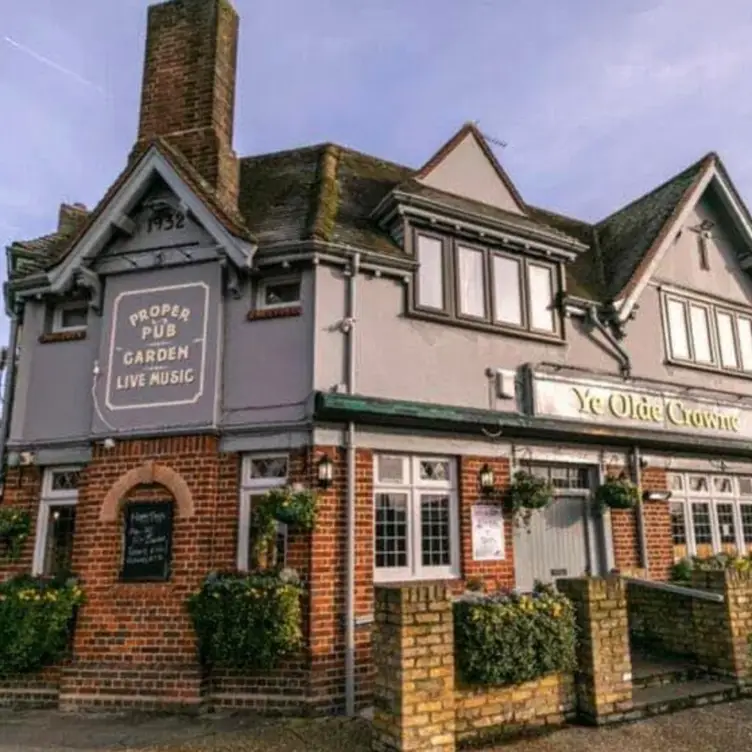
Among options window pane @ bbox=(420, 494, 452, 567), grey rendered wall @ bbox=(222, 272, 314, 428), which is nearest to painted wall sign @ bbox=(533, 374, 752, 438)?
window pane @ bbox=(420, 494, 452, 567)

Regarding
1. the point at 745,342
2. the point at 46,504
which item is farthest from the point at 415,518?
the point at 745,342

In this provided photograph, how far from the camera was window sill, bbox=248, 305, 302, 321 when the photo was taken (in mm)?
9188

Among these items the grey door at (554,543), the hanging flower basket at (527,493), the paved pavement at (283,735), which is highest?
the hanging flower basket at (527,493)

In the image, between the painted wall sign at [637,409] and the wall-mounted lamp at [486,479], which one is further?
the painted wall sign at [637,409]

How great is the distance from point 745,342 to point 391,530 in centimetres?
939

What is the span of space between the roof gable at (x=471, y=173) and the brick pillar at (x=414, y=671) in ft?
23.3

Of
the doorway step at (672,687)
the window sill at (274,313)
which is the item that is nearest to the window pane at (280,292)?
the window sill at (274,313)

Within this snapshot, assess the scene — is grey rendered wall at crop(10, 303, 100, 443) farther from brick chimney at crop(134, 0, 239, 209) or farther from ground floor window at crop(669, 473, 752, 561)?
ground floor window at crop(669, 473, 752, 561)

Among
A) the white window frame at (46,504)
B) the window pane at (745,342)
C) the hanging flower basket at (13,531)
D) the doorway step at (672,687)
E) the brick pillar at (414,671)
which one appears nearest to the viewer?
the brick pillar at (414,671)

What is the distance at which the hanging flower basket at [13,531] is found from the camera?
9.18m

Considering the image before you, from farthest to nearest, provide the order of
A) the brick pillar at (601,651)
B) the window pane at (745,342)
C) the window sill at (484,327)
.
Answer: the window pane at (745,342) → the window sill at (484,327) → the brick pillar at (601,651)

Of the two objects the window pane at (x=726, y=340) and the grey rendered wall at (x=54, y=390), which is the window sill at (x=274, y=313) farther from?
the window pane at (x=726, y=340)

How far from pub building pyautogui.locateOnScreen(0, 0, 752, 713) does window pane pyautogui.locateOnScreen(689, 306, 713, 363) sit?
91 centimetres

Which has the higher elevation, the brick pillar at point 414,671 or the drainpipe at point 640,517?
the drainpipe at point 640,517
